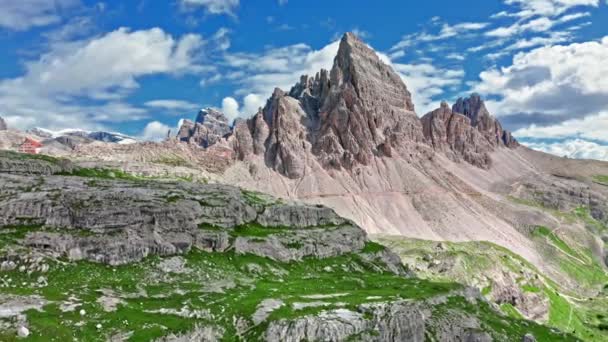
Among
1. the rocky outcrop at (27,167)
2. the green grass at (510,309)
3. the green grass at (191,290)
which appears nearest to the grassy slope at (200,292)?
the green grass at (191,290)

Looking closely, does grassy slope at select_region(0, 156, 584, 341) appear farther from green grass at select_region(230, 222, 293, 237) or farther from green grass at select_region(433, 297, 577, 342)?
green grass at select_region(230, 222, 293, 237)

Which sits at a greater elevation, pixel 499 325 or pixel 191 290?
pixel 191 290

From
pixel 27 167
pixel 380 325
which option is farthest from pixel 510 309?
pixel 27 167

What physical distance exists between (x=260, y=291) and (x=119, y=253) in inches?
920

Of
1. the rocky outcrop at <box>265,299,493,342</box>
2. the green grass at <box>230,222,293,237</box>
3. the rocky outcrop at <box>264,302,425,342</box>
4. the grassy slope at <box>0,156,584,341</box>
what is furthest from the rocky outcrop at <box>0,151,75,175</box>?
the rocky outcrop at <box>265,299,493,342</box>

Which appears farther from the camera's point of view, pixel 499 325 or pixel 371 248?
pixel 371 248

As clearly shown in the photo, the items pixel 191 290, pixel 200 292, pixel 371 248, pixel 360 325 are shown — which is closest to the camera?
pixel 360 325

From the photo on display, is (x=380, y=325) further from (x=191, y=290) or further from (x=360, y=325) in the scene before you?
(x=191, y=290)

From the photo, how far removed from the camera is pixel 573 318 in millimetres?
194375

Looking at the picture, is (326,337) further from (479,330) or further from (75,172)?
(75,172)

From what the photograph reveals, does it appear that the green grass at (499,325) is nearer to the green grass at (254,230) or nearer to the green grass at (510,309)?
the green grass at (254,230)

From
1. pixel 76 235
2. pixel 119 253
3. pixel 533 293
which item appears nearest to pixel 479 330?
pixel 119 253

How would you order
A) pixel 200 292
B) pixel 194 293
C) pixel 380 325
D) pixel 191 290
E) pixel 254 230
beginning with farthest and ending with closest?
pixel 254 230, pixel 191 290, pixel 200 292, pixel 194 293, pixel 380 325

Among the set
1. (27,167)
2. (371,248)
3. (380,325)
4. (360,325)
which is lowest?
(380,325)
